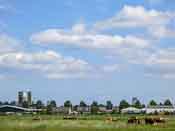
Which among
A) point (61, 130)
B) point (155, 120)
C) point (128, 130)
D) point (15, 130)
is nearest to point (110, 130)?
point (128, 130)

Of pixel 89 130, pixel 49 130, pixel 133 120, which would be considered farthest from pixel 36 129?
pixel 133 120

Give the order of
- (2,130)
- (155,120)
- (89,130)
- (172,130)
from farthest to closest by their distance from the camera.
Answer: (155,120) < (172,130) < (89,130) < (2,130)

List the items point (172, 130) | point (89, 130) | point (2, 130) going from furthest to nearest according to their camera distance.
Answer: point (172, 130), point (89, 130), point (2, 130)

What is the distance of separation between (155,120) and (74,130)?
24501 mm

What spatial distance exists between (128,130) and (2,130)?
36.0ft

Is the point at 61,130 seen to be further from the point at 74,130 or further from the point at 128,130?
the point at 128,130

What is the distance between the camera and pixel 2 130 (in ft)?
118

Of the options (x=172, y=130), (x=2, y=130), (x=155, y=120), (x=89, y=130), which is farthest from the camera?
(x=155, y=120)

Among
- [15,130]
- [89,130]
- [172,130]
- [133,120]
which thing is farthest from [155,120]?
[15,130]

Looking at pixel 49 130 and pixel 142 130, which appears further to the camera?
pixel 142 130

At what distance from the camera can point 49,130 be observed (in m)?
37.0

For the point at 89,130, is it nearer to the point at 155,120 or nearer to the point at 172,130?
the point at 172,130

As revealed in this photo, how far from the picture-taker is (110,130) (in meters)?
39.9

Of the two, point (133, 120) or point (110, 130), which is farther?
point (133, 120)
